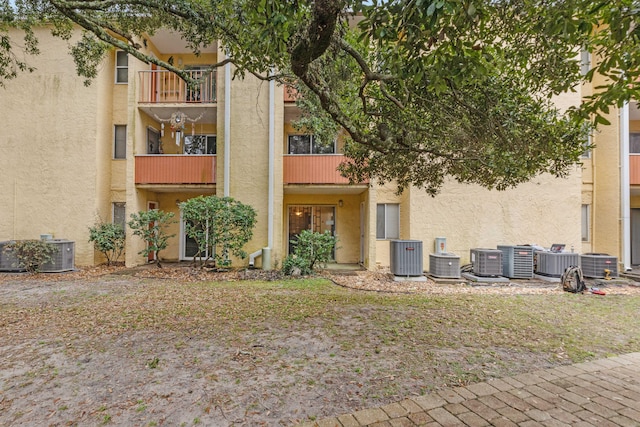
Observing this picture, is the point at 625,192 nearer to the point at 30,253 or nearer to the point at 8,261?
the point at 30,253

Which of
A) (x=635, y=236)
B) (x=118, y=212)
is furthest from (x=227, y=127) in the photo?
(x=635, y=236)

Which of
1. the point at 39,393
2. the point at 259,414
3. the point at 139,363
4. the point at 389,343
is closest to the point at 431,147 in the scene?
the point at 389,343

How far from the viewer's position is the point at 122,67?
39.0 ft

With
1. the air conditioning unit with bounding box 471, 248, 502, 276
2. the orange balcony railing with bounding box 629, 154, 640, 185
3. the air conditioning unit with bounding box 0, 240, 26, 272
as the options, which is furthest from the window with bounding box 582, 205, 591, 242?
the air conditioning unit with bounding box 0, 240, 26, 272

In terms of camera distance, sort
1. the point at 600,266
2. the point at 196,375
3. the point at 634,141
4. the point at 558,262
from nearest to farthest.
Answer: the point at 196,375 → the point at 558,262 → the point at 600,266 → the point at 634,141

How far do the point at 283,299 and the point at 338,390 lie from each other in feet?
12.2

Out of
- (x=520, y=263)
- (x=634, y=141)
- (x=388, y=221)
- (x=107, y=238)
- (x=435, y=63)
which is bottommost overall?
(x=520, y=263)

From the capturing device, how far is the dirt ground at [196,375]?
2736mm

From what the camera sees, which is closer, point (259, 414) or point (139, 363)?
point (259, 414)

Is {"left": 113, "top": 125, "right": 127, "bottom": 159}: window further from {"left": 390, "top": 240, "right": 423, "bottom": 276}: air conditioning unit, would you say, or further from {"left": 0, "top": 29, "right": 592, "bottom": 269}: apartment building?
{"left": 390, "top": 240, "right": 423, "bottom": 276}: air conditioning unit

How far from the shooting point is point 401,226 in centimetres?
1130

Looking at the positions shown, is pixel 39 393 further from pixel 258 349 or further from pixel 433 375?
pixel 433 375

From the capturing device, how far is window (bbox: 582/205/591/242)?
1152 cm

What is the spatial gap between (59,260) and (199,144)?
621cm
